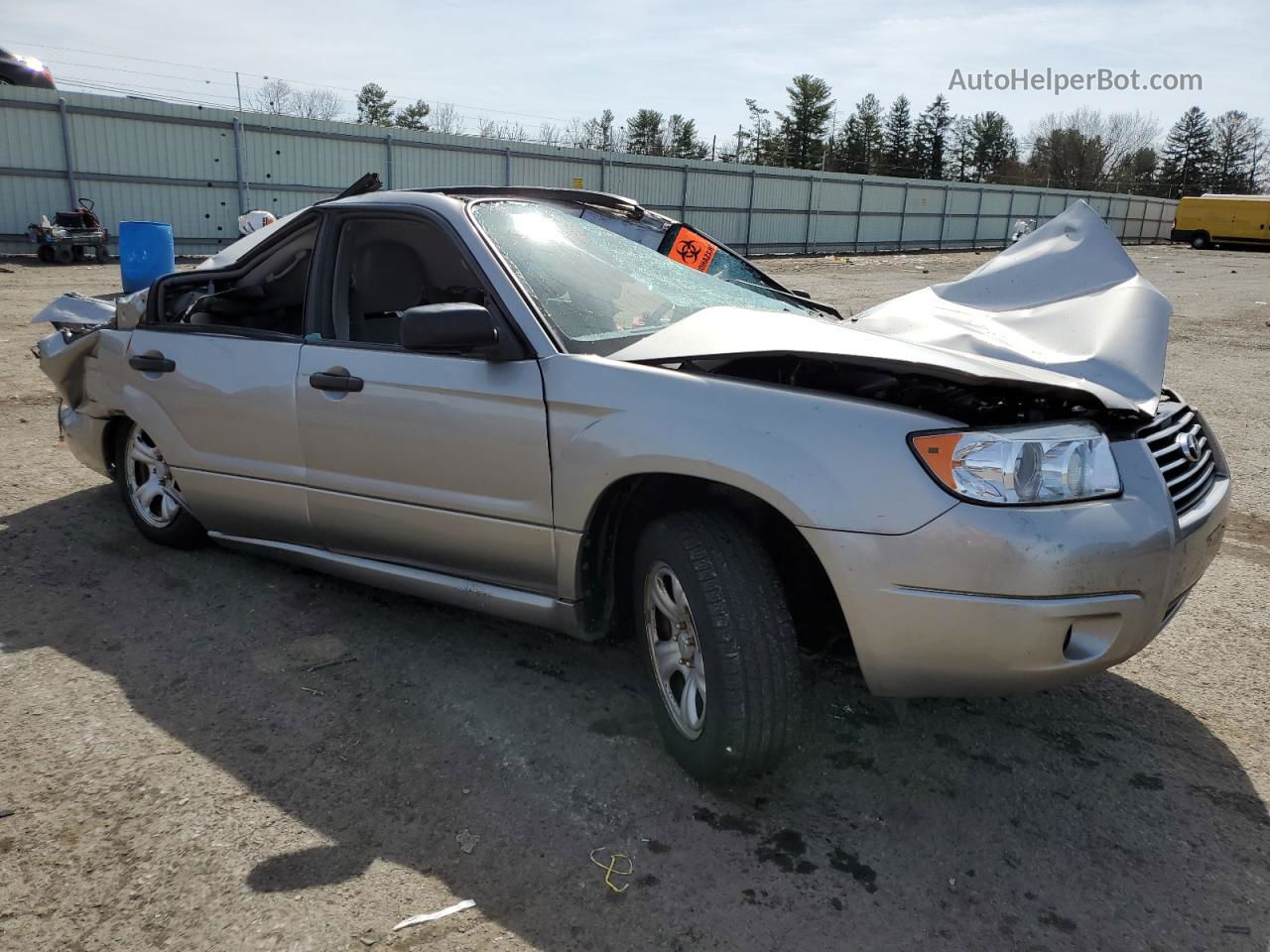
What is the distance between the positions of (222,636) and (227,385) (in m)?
0.97

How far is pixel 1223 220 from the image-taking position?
138ft

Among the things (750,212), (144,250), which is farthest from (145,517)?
(750,212)

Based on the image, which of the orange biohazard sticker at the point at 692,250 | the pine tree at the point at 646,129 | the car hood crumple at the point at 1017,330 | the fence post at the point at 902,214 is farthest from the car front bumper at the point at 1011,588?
the pine tree at the point at 646,129

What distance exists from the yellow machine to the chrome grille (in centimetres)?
4678

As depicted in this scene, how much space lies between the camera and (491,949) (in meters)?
2.10

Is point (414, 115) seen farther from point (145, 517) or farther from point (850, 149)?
point (145, 517)

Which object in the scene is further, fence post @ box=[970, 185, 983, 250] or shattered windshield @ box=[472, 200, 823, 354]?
fence post @ box=[970, 185, 983, 250]

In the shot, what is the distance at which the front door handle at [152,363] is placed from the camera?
3965 millimetres

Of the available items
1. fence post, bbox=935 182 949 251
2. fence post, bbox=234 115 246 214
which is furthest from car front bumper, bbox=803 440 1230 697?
fence post, bbox=935 182 949 251

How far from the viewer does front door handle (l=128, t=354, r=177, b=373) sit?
3.96 metres

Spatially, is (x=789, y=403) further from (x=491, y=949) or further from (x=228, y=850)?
(x=228, y=850)

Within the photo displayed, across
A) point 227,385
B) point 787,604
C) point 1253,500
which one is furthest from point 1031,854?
point 1253,500

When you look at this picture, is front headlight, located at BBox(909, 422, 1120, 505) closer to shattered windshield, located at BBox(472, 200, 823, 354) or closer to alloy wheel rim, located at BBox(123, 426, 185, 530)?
shattered windshield, located at BBox(472, 200, 823, 354)

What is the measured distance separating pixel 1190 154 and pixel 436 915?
8712 cm
